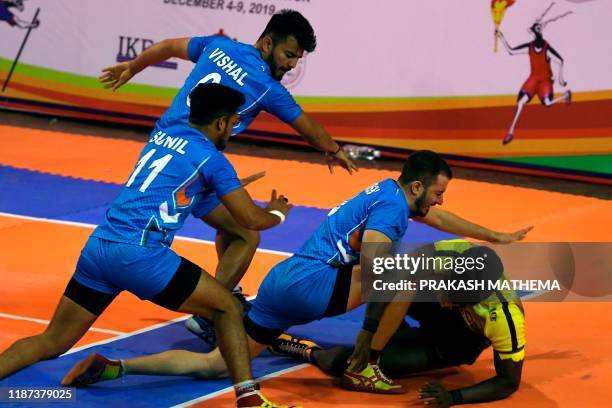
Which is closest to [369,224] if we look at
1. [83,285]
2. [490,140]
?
[83,285]

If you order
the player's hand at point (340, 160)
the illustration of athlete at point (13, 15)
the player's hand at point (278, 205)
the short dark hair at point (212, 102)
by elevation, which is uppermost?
the illustration of athlete at point (13, 15)

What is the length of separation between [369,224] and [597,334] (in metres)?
2.73

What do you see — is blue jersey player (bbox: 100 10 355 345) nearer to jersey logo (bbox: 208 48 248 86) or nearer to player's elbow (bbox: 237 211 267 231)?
jersey logo (bbox: 208 48 248 86)

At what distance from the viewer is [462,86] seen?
50.8ft

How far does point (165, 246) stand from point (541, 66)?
8.65 meters

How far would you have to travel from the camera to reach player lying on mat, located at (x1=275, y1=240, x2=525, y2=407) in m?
7.92

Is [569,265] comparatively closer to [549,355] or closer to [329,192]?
[549,355]

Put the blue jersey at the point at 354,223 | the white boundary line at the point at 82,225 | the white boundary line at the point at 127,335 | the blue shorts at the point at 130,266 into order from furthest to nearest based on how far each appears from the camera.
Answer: the white boundary line at the point at 82,225 → the white boundary line at the point at 127,335 → the blue jersey at the point at 354,223 → the blue shorts at the point at 130,266

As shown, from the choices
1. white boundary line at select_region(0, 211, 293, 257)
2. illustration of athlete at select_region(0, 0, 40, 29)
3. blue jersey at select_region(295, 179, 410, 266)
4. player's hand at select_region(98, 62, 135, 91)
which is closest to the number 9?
player's hand at select_region(98, 62, 135, 91)

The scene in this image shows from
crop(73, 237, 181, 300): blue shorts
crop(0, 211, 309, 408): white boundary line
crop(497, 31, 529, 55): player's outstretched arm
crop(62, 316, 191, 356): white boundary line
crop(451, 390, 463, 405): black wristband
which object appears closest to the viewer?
crop(73, 237, 181, 300): blue shorts

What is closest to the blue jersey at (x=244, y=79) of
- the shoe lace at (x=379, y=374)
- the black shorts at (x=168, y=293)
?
the black shorts at (x=168, y=293)

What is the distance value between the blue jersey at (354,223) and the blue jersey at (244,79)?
1.31m

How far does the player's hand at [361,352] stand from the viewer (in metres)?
8.12

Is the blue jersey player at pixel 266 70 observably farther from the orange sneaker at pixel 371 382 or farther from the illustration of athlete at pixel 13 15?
the illustration of athlete at pixel 13 15
